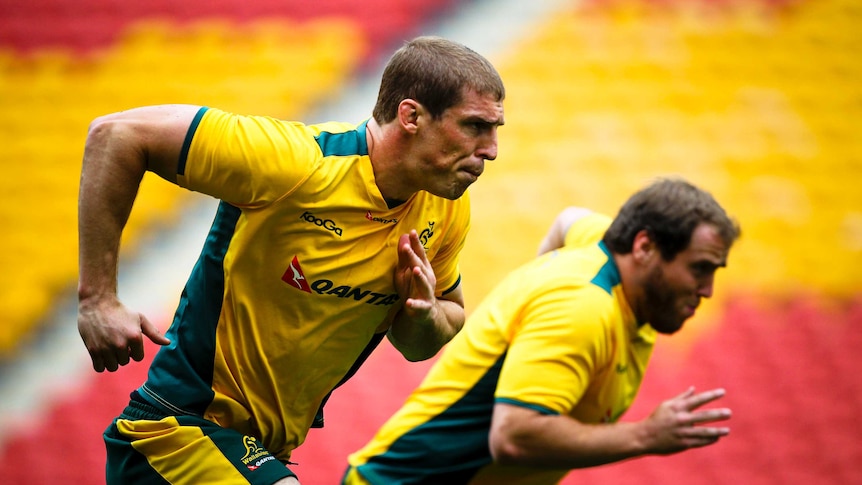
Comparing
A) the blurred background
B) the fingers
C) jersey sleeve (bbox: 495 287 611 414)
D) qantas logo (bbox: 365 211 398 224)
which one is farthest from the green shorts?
the blurred background

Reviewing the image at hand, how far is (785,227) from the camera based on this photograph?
7395 millimetres

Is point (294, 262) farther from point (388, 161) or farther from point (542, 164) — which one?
point (542, 164)

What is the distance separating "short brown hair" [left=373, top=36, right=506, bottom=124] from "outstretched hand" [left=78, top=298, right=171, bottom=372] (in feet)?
2.84

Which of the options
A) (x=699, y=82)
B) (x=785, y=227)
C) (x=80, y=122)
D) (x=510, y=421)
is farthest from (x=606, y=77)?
(x=510, y=421)

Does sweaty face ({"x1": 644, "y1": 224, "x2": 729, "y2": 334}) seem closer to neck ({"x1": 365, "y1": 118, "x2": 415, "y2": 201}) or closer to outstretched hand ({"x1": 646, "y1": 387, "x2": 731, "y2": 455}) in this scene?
outstretched hand ({"x1": 646, "y1": 387, "x2": 731, "y2": 455})

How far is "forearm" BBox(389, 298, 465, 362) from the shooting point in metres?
2.74

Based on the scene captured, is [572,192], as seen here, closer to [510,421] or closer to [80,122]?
[80,122]

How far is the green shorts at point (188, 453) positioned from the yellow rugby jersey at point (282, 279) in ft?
0.18

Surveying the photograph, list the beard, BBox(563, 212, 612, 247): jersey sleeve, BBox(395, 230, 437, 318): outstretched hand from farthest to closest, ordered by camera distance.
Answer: BBox(563, 212, 612, 247): jersey sleeve, the beard, BBox(395, 230, 437, 318): outstretched hand

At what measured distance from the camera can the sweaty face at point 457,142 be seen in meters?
2.53

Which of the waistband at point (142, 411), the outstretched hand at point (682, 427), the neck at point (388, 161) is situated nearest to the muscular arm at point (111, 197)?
the waistband at point (142, 411)

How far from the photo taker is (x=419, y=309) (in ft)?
8.56

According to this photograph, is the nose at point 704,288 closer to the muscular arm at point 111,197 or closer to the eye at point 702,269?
the eye at point 702,269

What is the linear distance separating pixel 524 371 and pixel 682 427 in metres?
0.51
